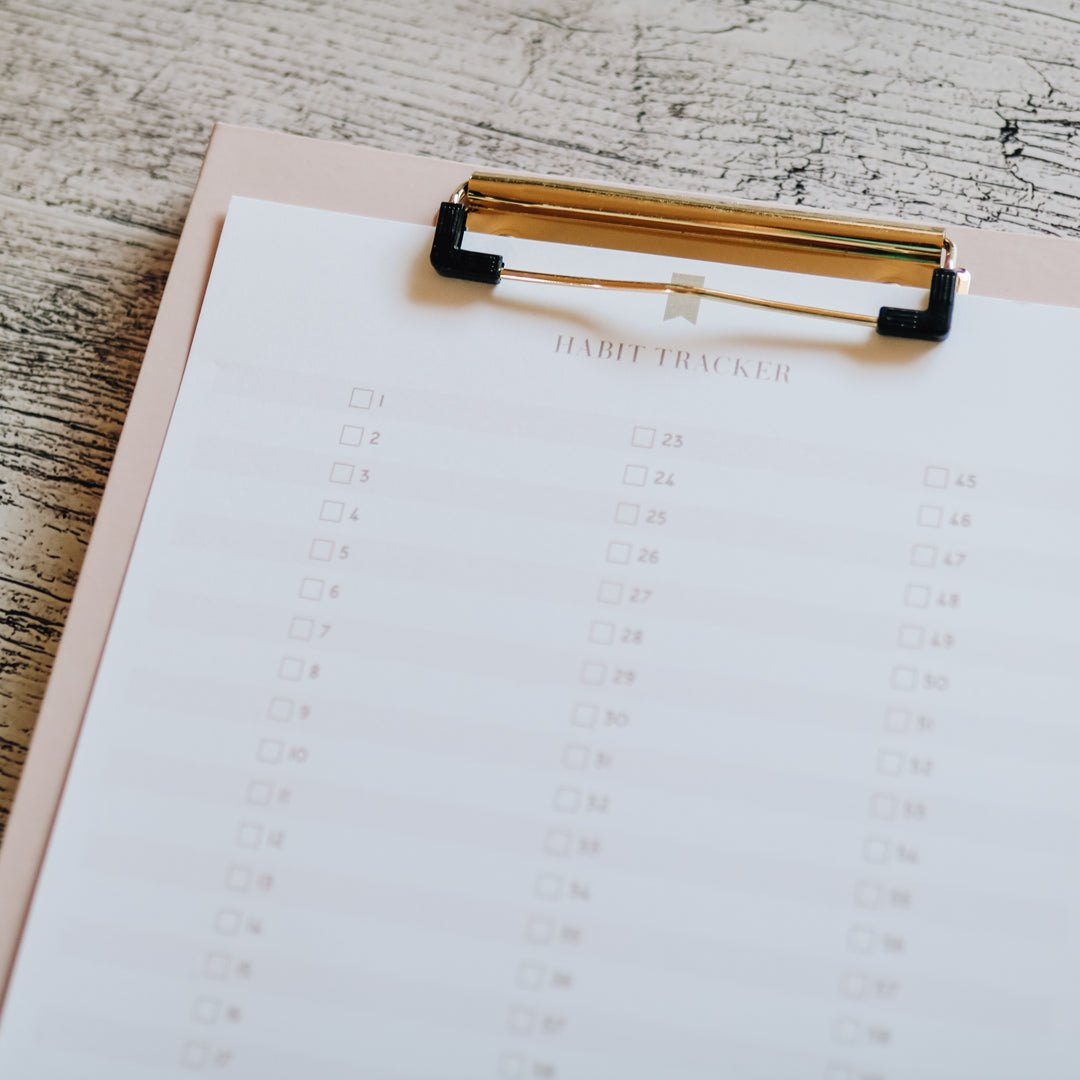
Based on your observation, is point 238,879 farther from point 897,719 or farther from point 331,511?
point 897,719

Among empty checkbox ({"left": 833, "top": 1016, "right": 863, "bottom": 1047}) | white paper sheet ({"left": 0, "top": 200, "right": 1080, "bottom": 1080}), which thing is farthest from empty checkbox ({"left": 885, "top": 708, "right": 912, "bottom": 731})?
empty checkbox ({"left": 833, "top": 1016, "right": 863, "bottom": 1047})

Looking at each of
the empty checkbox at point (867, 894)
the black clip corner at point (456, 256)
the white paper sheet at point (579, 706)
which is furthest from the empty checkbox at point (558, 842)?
the black clip corner at point (456, 256)

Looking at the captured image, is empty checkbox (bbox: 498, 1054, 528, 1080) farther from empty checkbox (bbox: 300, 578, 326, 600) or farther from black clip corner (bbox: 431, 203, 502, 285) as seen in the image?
black clip corner (bbox: 431, 203, 502, 285)

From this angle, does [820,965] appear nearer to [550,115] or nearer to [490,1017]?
[490,1017]

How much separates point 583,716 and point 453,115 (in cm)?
29

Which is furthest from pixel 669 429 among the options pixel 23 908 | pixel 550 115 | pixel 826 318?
pixel 23 908

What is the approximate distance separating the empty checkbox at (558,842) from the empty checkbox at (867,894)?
10 cm

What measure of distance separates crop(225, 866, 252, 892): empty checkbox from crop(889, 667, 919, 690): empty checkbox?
0.81 ft

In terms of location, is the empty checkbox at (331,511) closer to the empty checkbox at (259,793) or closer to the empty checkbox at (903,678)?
the empty checkbox at (259,793)

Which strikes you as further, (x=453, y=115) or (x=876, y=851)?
(x=453, y=115)

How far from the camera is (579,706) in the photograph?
1.09ft

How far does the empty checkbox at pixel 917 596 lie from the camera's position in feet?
1.10

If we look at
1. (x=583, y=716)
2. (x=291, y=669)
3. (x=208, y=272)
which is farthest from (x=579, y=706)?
(x=208, y=272)

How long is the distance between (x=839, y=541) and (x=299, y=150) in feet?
0.93
